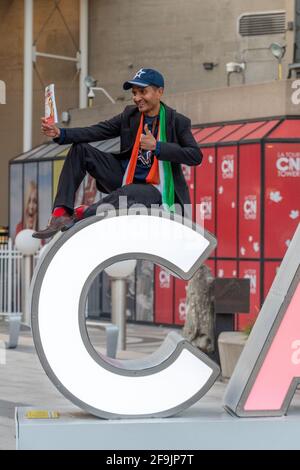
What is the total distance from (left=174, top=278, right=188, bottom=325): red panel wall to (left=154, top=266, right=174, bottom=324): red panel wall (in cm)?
16

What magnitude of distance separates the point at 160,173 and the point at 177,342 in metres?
1.22

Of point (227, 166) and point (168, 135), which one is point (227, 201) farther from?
point (168, 135)

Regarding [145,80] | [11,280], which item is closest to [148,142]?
[145,80]

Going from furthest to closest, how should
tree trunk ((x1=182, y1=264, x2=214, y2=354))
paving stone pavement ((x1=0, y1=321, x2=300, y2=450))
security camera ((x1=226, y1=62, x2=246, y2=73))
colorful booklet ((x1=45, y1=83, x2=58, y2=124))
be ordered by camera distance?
security camera ((x1=226, y1=62, x2=246, y2=73)), tree trunk ((x1=182, y1=264, x2=214, y2=354)), paving stone pavement ((x1=0, y1=321, x2=300, y2=450)), colorful booklet ((x1=45, y1=83, x2=58, y2=124))

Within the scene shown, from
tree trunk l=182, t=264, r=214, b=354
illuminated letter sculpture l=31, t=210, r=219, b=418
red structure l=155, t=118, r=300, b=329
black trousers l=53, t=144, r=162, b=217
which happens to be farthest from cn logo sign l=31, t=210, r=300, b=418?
red structure l=155, t=118, r=300, b=329

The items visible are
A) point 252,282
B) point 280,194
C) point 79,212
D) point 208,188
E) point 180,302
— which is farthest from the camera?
point 180,302

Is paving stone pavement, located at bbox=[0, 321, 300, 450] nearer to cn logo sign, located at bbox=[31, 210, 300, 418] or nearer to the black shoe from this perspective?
cn logo sign, located at bbox=[31, 210, 300, 418]

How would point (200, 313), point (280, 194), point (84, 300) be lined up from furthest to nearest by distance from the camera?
point (280, 194) < point (200, 313) < point (84, 300)

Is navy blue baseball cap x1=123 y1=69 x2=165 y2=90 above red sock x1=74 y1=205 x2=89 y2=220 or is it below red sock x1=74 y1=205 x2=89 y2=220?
above

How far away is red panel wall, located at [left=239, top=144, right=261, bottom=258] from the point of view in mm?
20453

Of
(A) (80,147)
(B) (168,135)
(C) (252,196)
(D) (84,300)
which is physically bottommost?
(D) (84,300)

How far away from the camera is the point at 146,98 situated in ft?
25.8

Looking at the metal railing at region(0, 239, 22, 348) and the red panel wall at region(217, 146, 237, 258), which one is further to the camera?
the metal railing at region(0, 239, 22, 348)

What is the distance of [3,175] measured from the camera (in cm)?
3272
